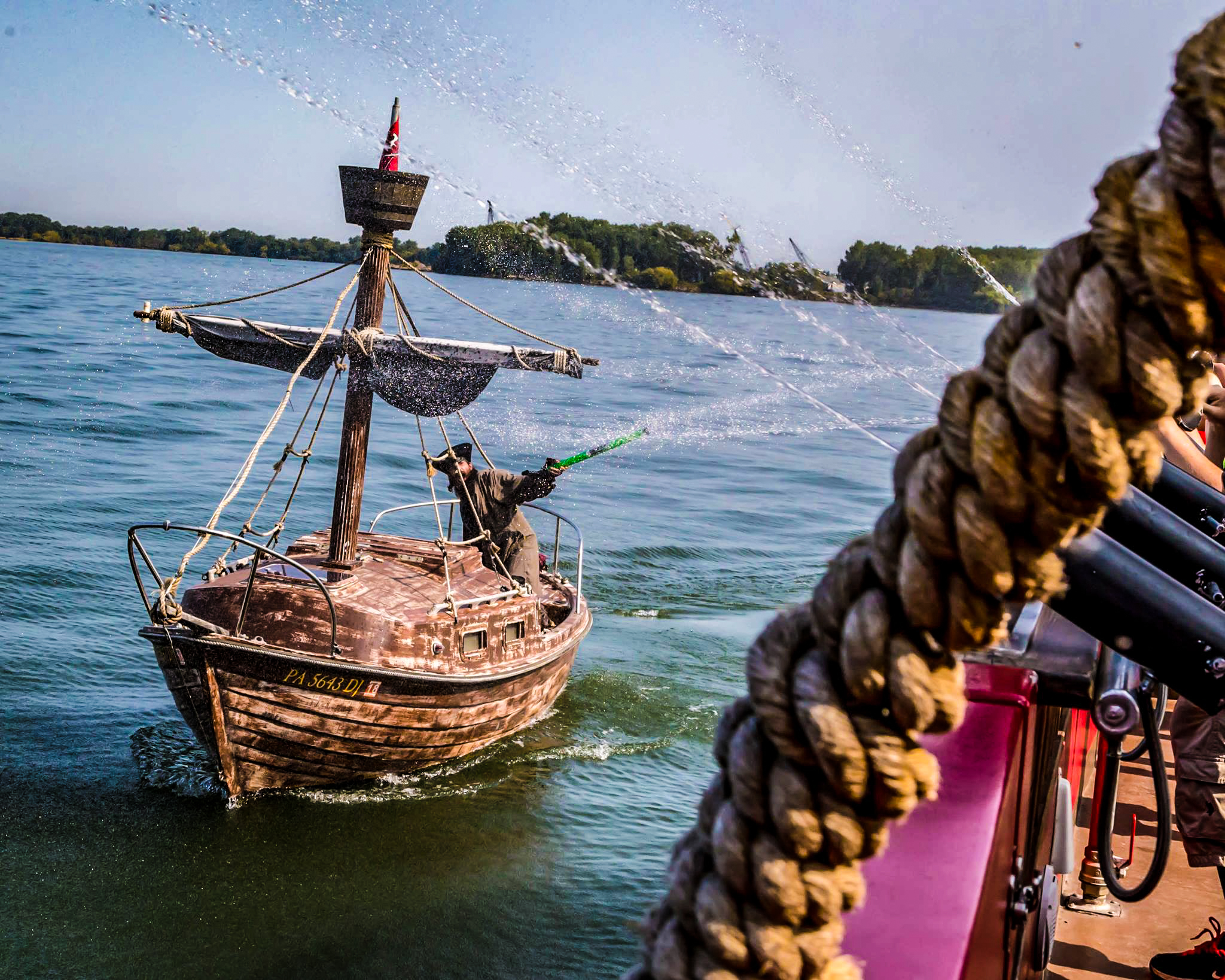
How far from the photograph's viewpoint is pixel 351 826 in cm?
1276

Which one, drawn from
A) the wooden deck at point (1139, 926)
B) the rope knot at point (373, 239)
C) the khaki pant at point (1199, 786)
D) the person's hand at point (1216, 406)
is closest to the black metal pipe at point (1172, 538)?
the khaki pant at point (1199, 786)

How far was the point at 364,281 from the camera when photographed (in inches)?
509

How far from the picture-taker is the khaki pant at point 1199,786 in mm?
4227

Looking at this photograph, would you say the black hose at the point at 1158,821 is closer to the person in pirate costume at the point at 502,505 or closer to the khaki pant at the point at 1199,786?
the khaki pant at the point at 1199,786

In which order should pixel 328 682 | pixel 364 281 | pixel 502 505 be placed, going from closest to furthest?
pixel 328 682
pixel 364 281
pixel 502 505

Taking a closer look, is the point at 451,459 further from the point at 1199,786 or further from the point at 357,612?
the point at 1199,786

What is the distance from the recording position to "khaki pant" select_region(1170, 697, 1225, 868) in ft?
13.9

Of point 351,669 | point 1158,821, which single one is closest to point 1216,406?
point 1158,821

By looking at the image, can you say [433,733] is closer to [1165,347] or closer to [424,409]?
[424,409]

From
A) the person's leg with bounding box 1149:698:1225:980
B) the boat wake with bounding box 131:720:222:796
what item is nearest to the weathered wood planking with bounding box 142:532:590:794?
the boat wake with bounding box 131:720:222:796

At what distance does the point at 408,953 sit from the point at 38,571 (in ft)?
41.4

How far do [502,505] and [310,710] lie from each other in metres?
3.90

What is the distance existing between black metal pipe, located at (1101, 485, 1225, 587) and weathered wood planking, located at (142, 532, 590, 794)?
10008 mm

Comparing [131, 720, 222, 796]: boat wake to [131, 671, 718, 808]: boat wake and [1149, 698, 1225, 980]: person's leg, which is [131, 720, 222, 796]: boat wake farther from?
[1149, 698, 1225, 980]: person's leg
